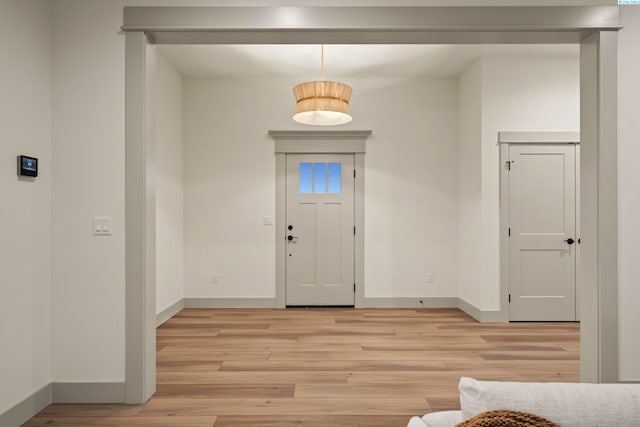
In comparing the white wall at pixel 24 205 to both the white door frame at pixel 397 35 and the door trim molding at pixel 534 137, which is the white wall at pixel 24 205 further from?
the door trim molding at pixel 534 137

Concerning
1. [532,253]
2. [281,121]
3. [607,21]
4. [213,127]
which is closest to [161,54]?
[213,127]

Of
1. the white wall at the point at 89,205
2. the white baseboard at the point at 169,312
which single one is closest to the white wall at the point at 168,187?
the white baseboard at the point at 169,312

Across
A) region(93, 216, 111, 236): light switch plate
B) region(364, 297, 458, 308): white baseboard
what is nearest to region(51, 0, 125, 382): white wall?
region(93, 216, 111, 236): light switch plate

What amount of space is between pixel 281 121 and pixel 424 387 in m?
3.88

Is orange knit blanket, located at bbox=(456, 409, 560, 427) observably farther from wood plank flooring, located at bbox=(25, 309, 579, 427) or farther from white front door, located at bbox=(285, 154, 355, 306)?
white front door, located at bbox=(285, 154, 355, 306)

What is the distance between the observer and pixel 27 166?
249 centimetres

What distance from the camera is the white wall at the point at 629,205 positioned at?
8.84ft

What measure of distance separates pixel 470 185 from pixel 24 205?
179 inches

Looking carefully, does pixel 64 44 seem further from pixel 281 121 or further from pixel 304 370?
pixel 281 121

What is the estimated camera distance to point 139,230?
2711mm

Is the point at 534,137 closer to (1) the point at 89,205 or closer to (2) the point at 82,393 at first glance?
(1) the point at 89,205

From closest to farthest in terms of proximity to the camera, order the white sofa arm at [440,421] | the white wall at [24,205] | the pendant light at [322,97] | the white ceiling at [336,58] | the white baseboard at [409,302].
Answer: the white sofa arm at [440,421], the white wall at [24,205], the pendant light at [322,97], the white ceiling at [336,58], the white baseboard at [409,302]

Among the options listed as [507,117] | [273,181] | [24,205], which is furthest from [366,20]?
[273,181]

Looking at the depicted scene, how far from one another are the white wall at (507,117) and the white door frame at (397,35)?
2165 mm
